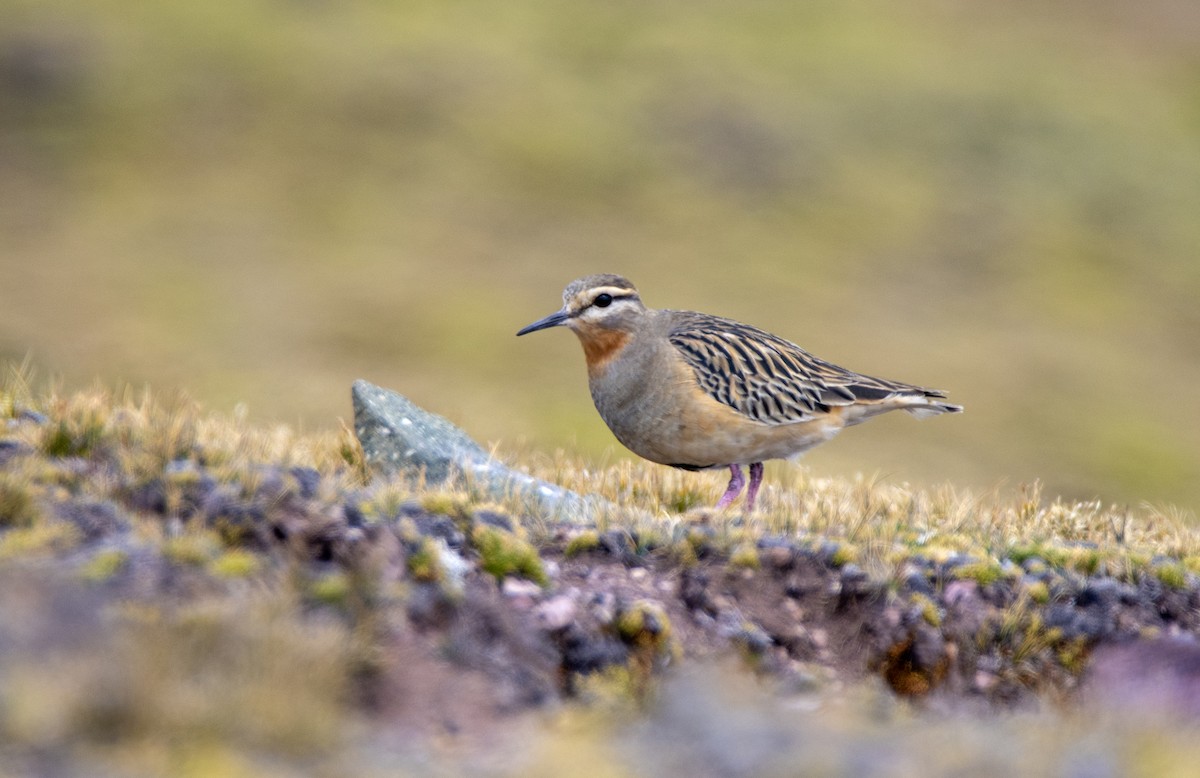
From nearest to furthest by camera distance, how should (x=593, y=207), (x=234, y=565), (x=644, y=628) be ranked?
(x=234, y=565) → (x=644, y=628) → (x=593, y=207)

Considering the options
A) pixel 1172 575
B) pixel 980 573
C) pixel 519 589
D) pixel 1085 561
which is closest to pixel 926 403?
pixel 1085 561

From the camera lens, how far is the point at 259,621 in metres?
6.23

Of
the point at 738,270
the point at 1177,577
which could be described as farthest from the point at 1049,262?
the point at 1177,577

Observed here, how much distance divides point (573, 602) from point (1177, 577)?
4.51 m

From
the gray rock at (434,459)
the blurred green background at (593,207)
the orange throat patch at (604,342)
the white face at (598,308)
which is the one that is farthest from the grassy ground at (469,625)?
the blurred green background at (593,207)

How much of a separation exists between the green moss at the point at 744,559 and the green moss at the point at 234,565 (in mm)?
3049

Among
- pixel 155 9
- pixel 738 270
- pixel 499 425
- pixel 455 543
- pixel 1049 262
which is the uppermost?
pixel 155 9

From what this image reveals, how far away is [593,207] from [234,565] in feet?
194

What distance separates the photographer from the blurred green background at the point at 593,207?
4600 centimetres

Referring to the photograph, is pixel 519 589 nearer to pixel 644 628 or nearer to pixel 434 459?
pixel 644 628

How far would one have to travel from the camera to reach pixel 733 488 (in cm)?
1143

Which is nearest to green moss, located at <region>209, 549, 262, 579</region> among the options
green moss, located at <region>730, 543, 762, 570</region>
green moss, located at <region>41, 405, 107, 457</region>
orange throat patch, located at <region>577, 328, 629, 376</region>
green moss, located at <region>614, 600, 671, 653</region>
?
green moss, located at <region>41, 405, 107, 457</region>

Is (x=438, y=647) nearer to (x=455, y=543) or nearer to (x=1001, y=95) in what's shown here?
(x=455, y=543)

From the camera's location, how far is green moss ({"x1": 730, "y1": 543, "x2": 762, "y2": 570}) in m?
8.64
